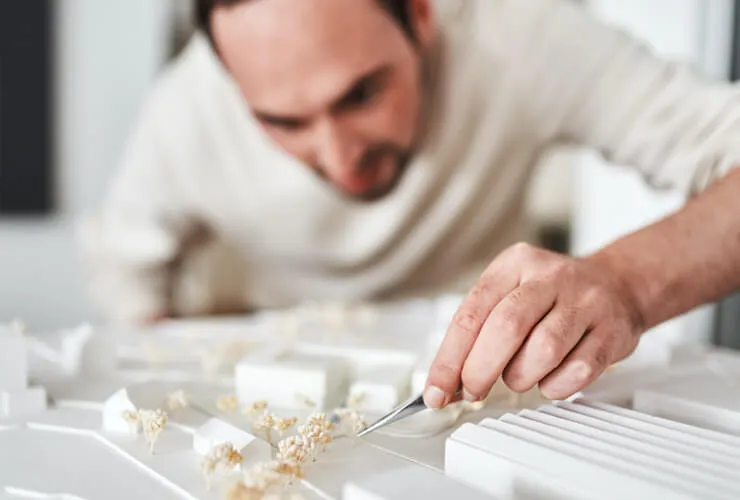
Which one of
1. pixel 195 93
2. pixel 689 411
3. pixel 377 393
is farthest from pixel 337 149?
pixel 689 411

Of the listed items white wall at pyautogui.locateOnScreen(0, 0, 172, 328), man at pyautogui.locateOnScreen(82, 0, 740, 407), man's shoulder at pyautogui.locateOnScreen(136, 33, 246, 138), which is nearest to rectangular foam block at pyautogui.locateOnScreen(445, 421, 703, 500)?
man at pyautogui.locateOnScreen(82, 0, 740, 407)

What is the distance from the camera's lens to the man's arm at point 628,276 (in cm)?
60

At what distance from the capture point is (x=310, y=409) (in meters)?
0.70

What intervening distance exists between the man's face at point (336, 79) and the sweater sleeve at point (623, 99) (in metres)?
0.21

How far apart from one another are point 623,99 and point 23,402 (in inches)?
36.8

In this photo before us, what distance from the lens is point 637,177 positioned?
1376 millimetres

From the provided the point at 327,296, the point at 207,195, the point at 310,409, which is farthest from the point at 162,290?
the point at 310,409

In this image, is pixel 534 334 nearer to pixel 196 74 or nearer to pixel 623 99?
pixel 623 99

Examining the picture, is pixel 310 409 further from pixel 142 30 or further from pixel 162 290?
pixel 142 30

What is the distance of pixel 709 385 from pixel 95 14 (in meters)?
1.95

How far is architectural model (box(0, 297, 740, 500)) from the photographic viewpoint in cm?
48

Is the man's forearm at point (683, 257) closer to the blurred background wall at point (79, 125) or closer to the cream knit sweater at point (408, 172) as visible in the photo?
the cream knit sweater at point (408, 172)

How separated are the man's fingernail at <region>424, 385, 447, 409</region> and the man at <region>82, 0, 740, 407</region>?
56cm

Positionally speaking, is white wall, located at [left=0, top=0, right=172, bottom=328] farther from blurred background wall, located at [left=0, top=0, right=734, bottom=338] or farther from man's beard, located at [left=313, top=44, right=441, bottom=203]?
man's beard, located at [left=313, top=44, right=441, bottom=203]
